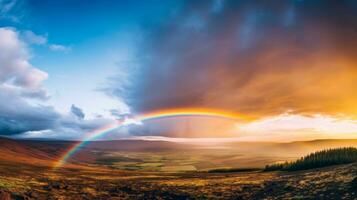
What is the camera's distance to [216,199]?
32594 mm

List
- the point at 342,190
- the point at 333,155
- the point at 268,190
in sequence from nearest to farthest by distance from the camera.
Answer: the point at 342,190 < the point at 268,190 < the point at 333,155

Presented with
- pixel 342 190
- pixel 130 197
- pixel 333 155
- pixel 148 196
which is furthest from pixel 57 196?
pixel 333 155

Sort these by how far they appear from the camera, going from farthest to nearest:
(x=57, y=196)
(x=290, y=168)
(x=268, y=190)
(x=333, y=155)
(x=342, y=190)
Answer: (x=290, y=168), (x=333, y=155), (x=57, y=196), (x=268, y=190), (x=342, y=190)

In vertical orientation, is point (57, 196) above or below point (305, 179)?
below

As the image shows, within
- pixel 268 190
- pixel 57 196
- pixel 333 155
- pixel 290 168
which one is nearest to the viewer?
pixel 268 190

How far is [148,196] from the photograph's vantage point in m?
37.2

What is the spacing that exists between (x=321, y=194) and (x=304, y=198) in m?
1.56

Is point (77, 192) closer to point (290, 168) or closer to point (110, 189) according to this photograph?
point (110, 189)

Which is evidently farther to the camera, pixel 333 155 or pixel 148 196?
pixel 333 155

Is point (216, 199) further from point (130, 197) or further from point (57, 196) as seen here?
point (57, 196)

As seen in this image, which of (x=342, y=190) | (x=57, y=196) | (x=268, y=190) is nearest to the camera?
(x=342, y=190)

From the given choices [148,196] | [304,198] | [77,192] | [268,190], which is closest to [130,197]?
[148,196]

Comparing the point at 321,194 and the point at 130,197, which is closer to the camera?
the point at 321,194

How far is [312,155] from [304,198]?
3373cm
